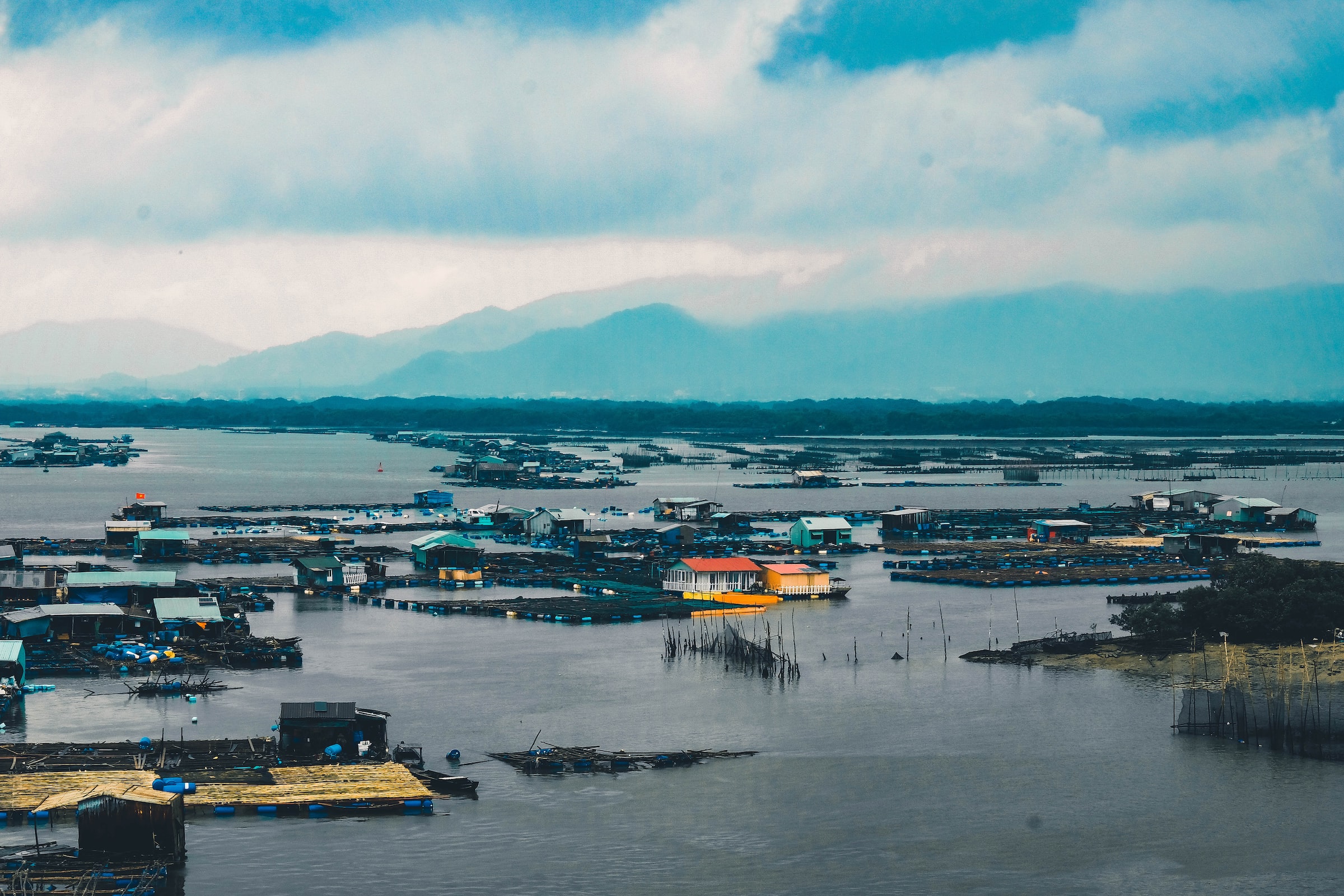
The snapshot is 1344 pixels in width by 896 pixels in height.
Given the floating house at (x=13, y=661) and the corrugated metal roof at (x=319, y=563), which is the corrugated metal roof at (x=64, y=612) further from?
the corrugated metal roof at (x=319, y=563)

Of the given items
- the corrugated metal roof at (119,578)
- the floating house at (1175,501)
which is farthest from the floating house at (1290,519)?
the corrugated metal roof at (119,578)

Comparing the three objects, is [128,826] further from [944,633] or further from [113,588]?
[944,633]

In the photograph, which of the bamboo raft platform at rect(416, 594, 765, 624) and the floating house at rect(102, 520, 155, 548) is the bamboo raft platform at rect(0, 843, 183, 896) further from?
the floating house at rect(102, 520, 155, 548)

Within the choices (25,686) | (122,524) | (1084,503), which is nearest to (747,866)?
(25,686)

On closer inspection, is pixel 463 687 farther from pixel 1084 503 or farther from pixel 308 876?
pixel 1084 503

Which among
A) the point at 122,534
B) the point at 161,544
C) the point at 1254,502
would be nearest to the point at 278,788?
the point at 161,544

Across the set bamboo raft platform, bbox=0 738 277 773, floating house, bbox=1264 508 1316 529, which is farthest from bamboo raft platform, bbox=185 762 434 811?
floating house, bbox=1264 508 1316 529
